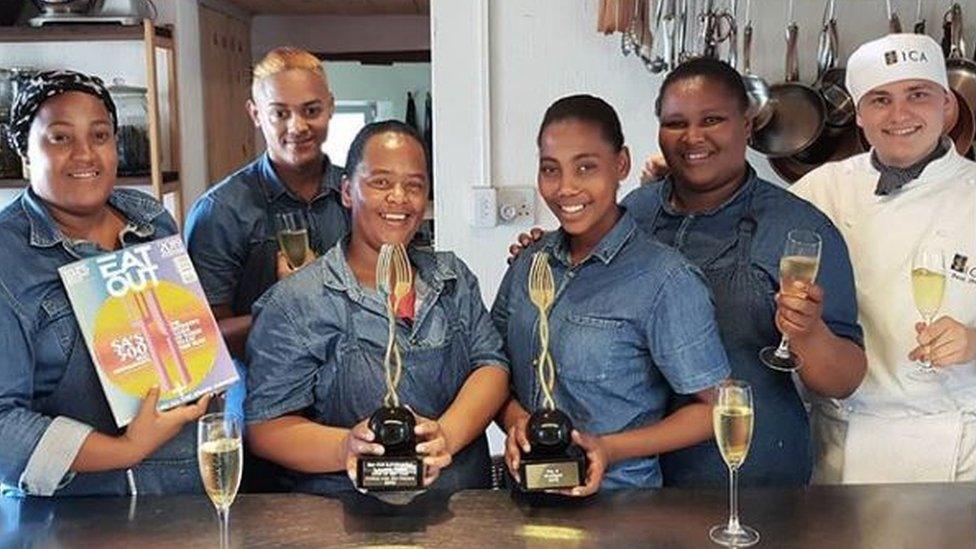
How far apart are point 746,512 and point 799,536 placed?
90 millimetres

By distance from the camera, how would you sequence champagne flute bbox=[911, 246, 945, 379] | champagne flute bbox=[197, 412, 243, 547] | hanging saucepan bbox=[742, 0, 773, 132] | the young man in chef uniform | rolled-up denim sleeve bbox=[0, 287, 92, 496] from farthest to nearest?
hanging saucepan bbox=[742, 0, 773, 132] → the young man in chef uniform → champagne flute bbox=[911, 246, 945, 379] → rolled-up denim sleeve bbox=[0, 287, 92, 496] → champagne flute bbox=[197, 412, 243, 547]

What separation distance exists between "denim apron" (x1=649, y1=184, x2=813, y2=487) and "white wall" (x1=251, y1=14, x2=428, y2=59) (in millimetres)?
3062

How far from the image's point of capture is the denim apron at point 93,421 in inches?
53.2

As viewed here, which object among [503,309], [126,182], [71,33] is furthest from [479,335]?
[71,33]

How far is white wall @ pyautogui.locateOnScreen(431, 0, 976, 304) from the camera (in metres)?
2.43

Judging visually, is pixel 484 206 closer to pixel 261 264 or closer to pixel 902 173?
pixel 261 264

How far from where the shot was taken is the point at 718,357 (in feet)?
4.62

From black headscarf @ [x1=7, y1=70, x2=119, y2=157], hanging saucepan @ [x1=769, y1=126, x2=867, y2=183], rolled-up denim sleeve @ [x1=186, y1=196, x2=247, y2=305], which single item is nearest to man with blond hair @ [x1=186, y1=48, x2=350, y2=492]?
rolled-up denim sleeve @ [x1=186, y1=196, x2=247, y2=305]

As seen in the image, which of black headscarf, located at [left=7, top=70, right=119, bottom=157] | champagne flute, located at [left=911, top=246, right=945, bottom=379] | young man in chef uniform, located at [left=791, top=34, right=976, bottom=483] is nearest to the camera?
black headscarf, located at [left=7, top=70, right=119, bottom=157]

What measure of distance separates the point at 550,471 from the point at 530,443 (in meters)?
0.05

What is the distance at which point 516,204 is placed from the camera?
8.18 feet

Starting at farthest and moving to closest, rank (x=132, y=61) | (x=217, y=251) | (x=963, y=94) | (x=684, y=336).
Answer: (x=132, y=61) < (x=963, y=94) < (x=217, y=251) < (x=684, y=336)

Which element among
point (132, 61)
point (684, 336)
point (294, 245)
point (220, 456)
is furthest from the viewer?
point (132, 61)

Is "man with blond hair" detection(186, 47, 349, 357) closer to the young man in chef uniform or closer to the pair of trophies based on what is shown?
the pair of trophies
